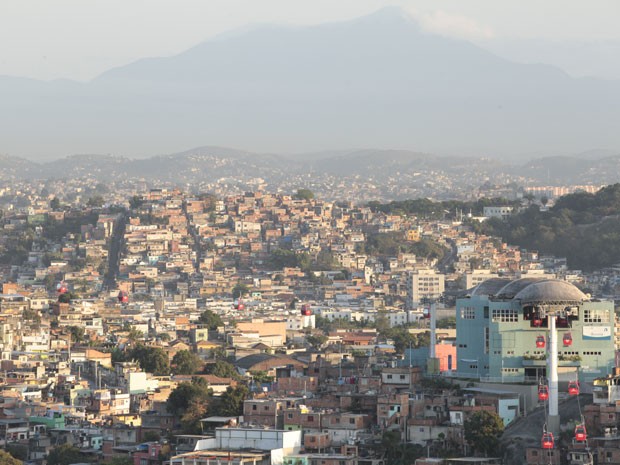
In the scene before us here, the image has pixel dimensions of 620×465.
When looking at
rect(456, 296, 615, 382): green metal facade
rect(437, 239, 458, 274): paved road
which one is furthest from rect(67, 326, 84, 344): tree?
rect(437, 239, 458, 274): paved road

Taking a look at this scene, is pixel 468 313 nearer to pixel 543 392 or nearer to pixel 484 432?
pixel 543 392

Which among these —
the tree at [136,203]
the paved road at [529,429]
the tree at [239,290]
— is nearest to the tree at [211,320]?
the tree at [239,290]

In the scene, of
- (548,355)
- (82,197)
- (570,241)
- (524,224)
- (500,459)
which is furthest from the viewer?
(82,197)

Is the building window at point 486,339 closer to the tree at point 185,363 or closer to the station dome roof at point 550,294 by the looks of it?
the station dome roof at point 550,294

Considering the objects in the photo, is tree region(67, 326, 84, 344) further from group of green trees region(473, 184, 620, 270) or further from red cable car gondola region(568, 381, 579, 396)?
group of green trees region(473, 184, 620, 270)

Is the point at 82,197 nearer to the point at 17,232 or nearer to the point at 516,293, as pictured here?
the point at 17,232

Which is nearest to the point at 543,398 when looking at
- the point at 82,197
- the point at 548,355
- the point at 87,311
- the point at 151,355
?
the point at 548,355
